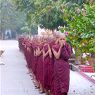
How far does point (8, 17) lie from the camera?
3561 inches

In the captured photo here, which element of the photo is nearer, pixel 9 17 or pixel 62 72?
pixel 62 72

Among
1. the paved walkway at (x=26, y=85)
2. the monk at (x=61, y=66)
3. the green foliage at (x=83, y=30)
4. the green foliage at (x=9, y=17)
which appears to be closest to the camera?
the green foliage at (x=83, y=30)

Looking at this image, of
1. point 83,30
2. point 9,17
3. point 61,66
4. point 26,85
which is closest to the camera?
point 83,30

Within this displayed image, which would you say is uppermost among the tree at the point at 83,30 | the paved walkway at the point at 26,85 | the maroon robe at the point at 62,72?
the tree at the point at 83,30

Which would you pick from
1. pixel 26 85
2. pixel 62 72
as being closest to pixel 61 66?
pixel 62 72

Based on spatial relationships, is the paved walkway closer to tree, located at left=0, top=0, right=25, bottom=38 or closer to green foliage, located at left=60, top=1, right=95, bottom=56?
green foliage, located at left=60, top=1, right=95, bottom=56

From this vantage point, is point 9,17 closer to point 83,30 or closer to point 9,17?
point 9,17

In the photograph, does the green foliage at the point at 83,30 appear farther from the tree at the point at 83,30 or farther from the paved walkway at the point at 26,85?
the paved walkway at the point at 26,85

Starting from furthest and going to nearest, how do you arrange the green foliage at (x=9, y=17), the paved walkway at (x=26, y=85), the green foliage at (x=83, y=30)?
1. the green foliage at (x=9, y=17)
2. the paved walkway at (x=26, y=85)
3. the green foliage at (x=83, y=30)

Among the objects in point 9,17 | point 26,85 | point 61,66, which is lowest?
point 26,85

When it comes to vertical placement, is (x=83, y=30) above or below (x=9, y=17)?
above

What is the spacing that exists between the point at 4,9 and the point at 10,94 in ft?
250

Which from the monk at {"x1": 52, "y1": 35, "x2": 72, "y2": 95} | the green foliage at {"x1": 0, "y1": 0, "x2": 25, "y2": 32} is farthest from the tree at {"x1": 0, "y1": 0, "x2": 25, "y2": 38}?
the monk at {"x1": 52, "y1": 35, "x2": 72, "y2": 95}

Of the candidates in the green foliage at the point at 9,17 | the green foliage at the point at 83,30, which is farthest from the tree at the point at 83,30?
the green foliage at the point at 9,17
